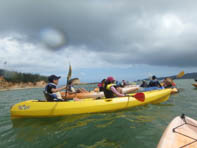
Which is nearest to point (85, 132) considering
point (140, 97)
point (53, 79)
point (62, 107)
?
point (62, 107)

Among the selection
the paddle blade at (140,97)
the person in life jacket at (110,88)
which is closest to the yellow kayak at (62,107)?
the person in life jacket at (110,88)

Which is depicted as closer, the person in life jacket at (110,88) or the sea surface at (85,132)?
the sea surface at (85,132)

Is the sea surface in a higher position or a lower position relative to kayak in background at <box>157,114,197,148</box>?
lower

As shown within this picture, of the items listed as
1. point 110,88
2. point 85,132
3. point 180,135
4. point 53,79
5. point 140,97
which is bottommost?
point 85,132

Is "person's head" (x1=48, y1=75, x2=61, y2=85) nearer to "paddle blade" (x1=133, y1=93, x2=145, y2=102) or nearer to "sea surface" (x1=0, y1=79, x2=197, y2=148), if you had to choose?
"sea surface" (x1=0, y1=79, x2=197, y2=148)

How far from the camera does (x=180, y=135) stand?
252 cm

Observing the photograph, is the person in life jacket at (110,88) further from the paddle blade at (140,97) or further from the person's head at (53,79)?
the person's head at (53,79)

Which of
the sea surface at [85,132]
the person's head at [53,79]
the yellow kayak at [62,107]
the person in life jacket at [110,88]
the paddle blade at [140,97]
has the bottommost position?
the sea surface at [85,132]

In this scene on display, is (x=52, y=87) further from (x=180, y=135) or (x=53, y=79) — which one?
(x=180, y=135)

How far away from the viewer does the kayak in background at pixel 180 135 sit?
2.21 metres

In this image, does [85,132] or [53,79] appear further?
[53,79]

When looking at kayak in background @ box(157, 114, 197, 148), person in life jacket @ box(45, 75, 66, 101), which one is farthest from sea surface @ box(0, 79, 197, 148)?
person in life jacket @ box(45, 75, 66, 101)

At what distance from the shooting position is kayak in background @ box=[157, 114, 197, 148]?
221cm

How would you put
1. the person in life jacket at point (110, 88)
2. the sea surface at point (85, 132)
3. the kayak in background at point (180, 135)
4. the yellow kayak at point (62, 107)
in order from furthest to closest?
the person in life jacket at point (110, 88)
the yellow kayak at point (62, 107)
the sea surface at point (85, 132)
the kayak in background at point (180, 135)
